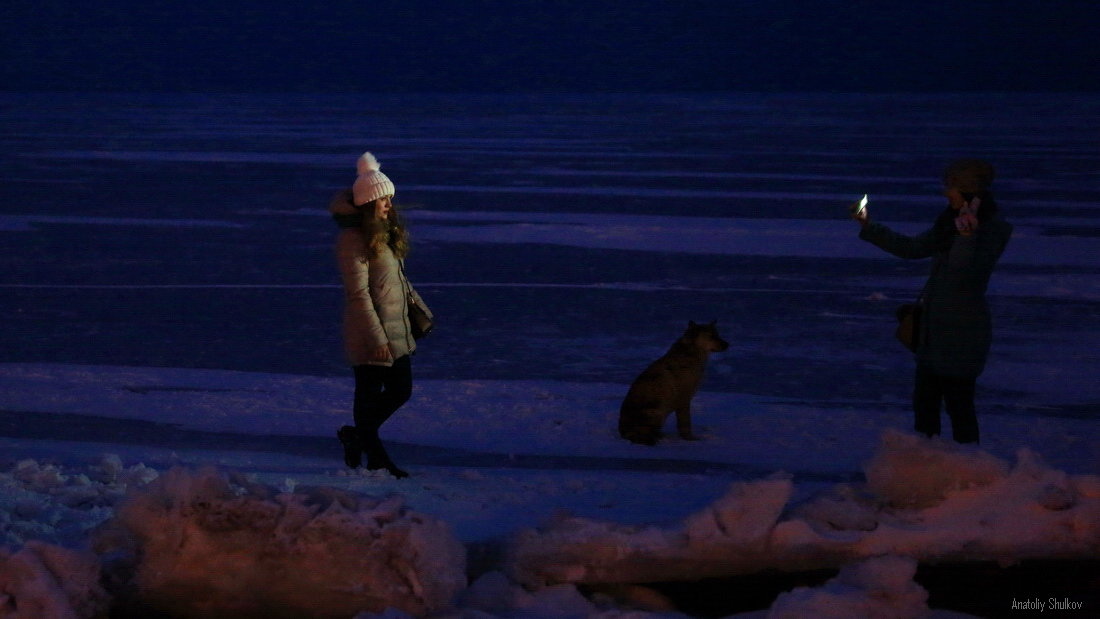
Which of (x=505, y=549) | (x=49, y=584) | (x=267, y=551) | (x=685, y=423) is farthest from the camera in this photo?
(x=685, y=423)

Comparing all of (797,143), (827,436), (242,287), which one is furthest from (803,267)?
(797,143)

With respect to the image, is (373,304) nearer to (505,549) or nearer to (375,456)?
(375,456)

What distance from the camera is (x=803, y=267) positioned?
11.8 metres

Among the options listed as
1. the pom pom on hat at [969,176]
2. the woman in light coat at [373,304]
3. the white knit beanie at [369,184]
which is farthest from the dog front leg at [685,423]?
the white knit beanie at [369,184]

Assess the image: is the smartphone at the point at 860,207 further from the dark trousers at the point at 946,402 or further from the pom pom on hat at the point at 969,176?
the dark trousers at the point at 946,402

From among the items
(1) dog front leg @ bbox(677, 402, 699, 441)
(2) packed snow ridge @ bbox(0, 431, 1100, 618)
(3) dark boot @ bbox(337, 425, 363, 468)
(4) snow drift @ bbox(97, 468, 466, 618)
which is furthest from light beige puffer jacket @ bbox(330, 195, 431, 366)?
(4) snow drift @ bbox(97, 468, 466, 618)

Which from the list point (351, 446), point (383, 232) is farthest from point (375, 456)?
point (383, 232)

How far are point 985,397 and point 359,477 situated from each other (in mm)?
3236

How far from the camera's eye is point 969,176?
5.58 meters

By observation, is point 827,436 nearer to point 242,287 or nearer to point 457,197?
point 242,287

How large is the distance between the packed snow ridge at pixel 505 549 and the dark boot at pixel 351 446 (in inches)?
61.7

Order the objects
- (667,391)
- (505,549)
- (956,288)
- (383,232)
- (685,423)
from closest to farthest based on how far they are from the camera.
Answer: (505,549)
(956,288)
(383,232)
(667,391)
(685,423)

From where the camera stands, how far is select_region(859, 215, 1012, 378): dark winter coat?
5.64m

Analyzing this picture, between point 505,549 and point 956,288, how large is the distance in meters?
2.27
